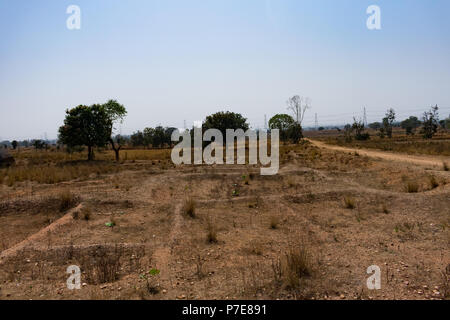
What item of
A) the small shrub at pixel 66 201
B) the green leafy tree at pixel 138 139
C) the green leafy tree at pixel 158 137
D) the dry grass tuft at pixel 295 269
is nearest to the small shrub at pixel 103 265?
the dry grass tuft at pixel 295 269

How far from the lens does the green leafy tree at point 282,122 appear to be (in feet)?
144

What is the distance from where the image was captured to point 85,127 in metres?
25.4

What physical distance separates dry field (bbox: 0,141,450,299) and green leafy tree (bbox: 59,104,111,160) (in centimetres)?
1400

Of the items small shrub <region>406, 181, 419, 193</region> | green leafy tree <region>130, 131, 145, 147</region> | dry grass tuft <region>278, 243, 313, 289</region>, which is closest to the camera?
dry grass tuft <region>278, 243, 313, 289</region>

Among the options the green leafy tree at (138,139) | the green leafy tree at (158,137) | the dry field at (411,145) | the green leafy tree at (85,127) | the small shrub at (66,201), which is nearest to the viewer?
the small shrub at (66,201)

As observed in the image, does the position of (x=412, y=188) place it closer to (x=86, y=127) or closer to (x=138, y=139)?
(x=86, y=127)

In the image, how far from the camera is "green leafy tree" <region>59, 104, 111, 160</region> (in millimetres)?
25172

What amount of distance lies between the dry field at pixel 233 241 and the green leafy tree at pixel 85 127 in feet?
45.9

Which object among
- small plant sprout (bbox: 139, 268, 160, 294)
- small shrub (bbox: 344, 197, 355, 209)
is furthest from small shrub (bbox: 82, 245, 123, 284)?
small shrub (bbox: 344, 197, 355, 209)

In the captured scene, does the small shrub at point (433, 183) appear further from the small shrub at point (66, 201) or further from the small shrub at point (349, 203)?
the small shrub at point (66, 201)

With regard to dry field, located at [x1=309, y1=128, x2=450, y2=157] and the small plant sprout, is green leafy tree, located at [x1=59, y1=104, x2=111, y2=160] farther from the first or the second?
dry field, located at [x1=309, y1=128, x2=450, y2=157]
